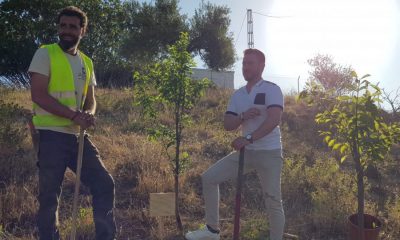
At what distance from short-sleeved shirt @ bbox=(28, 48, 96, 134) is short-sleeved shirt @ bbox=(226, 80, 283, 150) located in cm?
155

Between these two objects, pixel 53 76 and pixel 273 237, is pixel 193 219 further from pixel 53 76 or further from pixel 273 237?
pixel 53 76

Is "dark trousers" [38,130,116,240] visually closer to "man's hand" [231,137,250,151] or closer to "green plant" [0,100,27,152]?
"man's hand" [231,137,250,151]

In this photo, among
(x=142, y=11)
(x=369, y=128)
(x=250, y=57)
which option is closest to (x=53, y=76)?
(x=250, y=57)

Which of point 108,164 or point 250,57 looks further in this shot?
point 108,164

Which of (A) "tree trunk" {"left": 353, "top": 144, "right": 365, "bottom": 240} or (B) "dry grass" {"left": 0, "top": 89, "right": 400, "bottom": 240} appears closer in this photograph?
(A) "tree trunk" {"left": 353, "top": 144, "right": 365, "bottom": 240}

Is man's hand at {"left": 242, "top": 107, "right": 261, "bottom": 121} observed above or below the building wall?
below

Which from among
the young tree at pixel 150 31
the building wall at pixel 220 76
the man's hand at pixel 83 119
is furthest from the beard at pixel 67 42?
the building wall at pixel 220 76

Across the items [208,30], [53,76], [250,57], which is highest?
[208,30]

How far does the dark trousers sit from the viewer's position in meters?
3.39

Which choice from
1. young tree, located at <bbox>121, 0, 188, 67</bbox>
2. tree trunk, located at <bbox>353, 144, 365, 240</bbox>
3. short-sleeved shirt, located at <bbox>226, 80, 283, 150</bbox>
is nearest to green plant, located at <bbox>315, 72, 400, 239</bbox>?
tree trunk, located at <bbox>353, 144, 365, 240</bbox>

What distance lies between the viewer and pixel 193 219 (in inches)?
205

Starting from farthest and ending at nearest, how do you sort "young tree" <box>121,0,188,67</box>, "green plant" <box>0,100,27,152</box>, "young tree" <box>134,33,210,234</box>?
1. "young tree" <box>121,0,188,67</box>
2. "green plant" <box>0,100,27,152</box>
3. "young tree" <box>134,33,210,234</box>

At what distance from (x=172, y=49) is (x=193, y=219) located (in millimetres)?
2105

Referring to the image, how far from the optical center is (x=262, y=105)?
4078 millimetres
